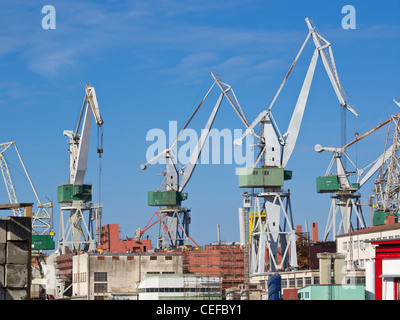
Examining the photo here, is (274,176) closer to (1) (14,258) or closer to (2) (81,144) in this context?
(2) (81,144)

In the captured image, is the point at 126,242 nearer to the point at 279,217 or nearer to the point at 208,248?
the point at 208,248

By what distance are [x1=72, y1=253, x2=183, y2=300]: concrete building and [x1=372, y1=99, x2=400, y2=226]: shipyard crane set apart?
138 feet

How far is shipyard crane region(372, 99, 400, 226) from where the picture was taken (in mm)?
139000

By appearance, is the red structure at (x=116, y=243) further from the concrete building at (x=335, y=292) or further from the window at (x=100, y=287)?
the concrete building at (x=335, y=292)

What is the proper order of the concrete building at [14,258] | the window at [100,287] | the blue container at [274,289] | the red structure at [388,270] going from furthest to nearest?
the window at [100,287] → the blue container at [274,289] → the red structure at [388,270] → the concrete building at [14,258]

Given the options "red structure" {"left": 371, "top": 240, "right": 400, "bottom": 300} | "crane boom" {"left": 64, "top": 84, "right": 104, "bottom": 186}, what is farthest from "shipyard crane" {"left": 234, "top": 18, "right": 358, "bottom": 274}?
"red structure" {"left": 371, "top": 240, "right": 400, "bottom": 300}

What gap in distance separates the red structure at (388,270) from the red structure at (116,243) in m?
121

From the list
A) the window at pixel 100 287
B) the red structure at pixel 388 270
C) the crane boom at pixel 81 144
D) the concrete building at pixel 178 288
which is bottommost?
the window at pixel 100 287

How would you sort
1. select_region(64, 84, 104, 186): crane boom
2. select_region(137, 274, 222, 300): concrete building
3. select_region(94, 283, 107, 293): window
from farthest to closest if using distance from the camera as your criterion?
select_region(64, 84, 104, 186): crane boom
select_region(94, 283, 107, 293): window
select_region(137, 274, 222, 300): concrete building

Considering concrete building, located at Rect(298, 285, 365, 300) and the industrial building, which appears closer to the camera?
concrete building, located at Rect(298, 285, 365, 300)

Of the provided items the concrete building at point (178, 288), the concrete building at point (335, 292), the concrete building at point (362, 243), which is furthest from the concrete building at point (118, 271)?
the concrete building at point (335, 292)

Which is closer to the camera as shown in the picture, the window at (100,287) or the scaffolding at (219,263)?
the window at (100,287)

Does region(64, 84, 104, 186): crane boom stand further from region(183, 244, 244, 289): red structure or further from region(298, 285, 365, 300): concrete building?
region(298, 285, 365, 300): concrete building

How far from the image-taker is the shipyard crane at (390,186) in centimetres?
13900
